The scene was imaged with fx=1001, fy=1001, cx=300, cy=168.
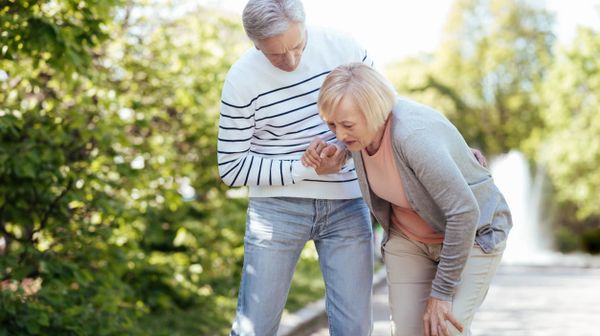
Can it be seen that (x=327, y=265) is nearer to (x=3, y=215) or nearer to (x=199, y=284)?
(x=3, y=215)

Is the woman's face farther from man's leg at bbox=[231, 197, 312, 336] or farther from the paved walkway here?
the paved walkway

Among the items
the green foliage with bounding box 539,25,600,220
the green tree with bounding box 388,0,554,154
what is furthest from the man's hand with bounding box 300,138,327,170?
the green tree with bounding box 388,0,554,154

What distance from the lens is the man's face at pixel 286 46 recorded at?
3303mm

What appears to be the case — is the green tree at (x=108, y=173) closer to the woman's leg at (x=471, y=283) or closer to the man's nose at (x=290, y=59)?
the man's nose at (x=290, y=59)

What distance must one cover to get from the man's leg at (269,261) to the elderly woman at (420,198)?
260mm

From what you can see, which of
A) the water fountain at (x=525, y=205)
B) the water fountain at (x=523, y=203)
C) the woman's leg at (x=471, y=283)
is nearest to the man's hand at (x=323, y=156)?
the woman's leg at (x=471, y=283)

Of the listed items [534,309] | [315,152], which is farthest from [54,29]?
[534,309]

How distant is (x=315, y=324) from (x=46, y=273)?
3.76m

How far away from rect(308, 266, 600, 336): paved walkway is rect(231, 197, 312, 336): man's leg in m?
4.49

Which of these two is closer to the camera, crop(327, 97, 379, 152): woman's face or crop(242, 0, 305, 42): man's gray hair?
crop(327, 97, 379, 152): woman's face

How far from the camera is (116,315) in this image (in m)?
5.36

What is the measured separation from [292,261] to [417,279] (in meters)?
0.47

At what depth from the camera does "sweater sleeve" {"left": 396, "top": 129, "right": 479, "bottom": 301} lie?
312 cm

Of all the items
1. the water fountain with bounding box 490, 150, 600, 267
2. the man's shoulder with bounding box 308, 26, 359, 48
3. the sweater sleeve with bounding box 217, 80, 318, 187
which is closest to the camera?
the sweater sleeve with bounding box 217, 80, 318, 187
